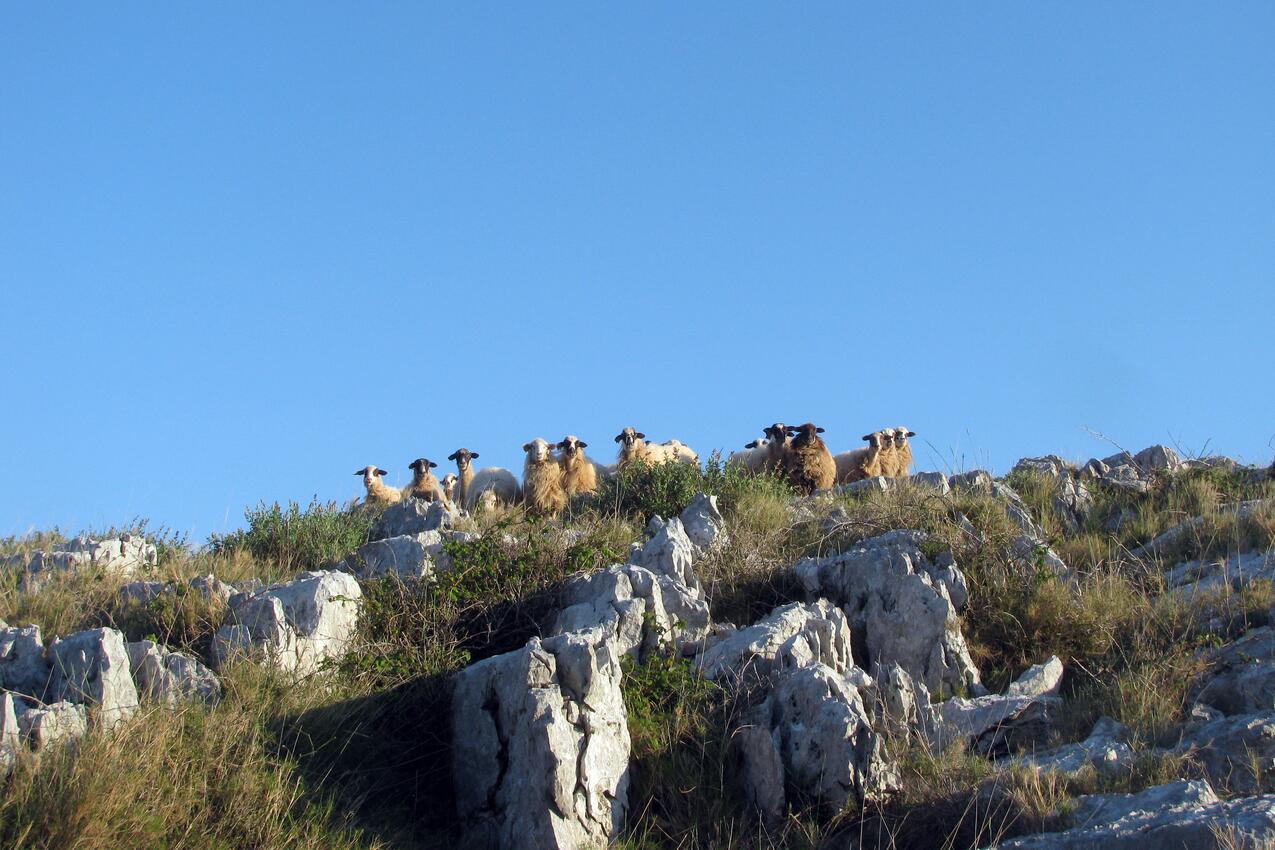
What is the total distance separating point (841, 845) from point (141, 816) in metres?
4.03

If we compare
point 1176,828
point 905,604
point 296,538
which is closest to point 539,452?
point 296,538

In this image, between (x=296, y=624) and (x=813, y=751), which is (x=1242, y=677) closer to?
(x=813, y=751)

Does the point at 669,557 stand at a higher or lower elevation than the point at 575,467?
lower

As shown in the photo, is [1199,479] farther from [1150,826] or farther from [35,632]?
[35,632]

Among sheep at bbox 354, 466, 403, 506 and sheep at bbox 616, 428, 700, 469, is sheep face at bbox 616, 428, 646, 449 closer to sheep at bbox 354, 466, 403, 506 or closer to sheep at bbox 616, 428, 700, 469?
sheep at bbox 616, 428, 700, 469

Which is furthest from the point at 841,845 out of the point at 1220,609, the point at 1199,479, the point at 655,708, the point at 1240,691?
the point at 1199,479

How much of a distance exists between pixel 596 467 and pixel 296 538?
9.58 metres

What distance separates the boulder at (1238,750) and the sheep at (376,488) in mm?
15764

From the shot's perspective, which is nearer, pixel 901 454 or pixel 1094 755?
pixel 1094 755

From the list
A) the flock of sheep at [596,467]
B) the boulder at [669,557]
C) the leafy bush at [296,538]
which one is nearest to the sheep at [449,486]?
the flock of sheep at [596,467]

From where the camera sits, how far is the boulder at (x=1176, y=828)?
6.69 meters

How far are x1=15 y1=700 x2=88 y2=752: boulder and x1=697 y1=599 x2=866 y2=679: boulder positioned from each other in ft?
13.3

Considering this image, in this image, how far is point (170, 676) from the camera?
8.12 m

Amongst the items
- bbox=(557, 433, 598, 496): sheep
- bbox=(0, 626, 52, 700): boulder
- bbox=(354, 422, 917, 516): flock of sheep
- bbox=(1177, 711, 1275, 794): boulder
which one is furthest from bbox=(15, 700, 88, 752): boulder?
bbox=(557, 433, 598, 496): sheep
